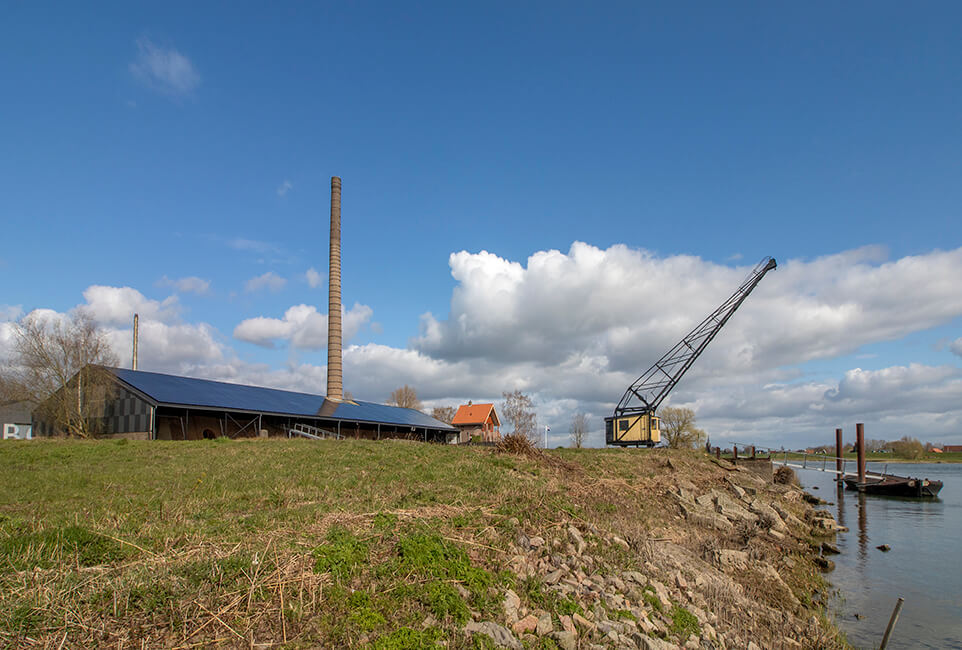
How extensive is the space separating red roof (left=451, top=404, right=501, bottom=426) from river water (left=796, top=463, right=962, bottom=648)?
4974 cm

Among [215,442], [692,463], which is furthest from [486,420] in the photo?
[215,442]

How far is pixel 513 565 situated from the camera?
8.50 meters

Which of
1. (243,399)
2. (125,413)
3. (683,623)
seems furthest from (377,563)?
(243,399)

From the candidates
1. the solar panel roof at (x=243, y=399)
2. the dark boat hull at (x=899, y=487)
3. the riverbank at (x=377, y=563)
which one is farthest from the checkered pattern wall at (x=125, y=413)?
the dark boat hull at (x=899, y=487)

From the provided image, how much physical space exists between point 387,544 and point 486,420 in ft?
229

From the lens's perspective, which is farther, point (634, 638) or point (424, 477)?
point (424, 477)

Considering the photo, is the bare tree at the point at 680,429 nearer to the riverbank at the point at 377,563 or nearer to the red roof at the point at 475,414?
the red roof at the point at 475,414

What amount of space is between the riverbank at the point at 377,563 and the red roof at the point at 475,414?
6152cm

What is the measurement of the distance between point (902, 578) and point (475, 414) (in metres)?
64.0

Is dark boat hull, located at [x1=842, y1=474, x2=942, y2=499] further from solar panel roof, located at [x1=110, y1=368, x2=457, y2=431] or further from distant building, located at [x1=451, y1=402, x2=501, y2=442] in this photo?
distant building, located at [x1=451, y1=402, x2=501, y2=442]

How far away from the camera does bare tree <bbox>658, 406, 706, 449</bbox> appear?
64250 millimetres

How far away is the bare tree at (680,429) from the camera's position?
6425cm

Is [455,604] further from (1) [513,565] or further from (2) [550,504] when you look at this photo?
(2) [550,504]

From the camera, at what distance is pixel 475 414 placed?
7925cm
